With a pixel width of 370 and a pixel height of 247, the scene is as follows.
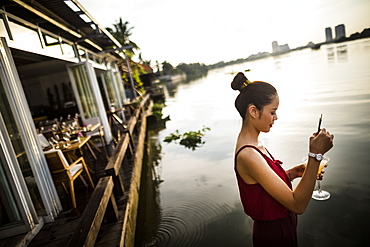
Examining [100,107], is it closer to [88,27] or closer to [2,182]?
[88,27]

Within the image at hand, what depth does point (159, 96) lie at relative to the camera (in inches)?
966

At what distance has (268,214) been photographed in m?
1.41

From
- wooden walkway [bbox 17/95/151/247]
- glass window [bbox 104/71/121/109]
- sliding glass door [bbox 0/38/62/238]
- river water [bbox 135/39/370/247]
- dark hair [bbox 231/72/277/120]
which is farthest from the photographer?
glass window [bbox 104/71/121/109]

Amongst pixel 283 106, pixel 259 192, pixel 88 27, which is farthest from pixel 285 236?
pixel 283 106

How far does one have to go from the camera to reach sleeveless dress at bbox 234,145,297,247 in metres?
1.38

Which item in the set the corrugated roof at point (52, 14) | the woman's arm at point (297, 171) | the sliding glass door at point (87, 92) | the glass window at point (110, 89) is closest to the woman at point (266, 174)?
the woman's arm at point (297, 171)

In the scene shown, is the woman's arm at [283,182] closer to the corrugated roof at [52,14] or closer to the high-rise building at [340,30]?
the corrugated roof at [52,14]

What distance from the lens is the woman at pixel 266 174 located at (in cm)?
120

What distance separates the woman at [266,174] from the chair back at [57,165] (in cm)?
323

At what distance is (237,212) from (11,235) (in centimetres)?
334

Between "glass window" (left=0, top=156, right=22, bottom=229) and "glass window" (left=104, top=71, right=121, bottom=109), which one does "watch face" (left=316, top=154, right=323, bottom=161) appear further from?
"glass window" (left=104, top=71, right=121, bottom=109)

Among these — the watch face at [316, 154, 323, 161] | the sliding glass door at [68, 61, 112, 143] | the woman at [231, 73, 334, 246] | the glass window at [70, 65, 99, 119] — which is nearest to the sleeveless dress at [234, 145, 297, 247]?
the woman at [231, 73, 334, 246]

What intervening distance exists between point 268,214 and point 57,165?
3.42m

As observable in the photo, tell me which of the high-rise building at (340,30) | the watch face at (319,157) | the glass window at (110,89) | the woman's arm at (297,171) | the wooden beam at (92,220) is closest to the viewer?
the watch face at (319,157)
